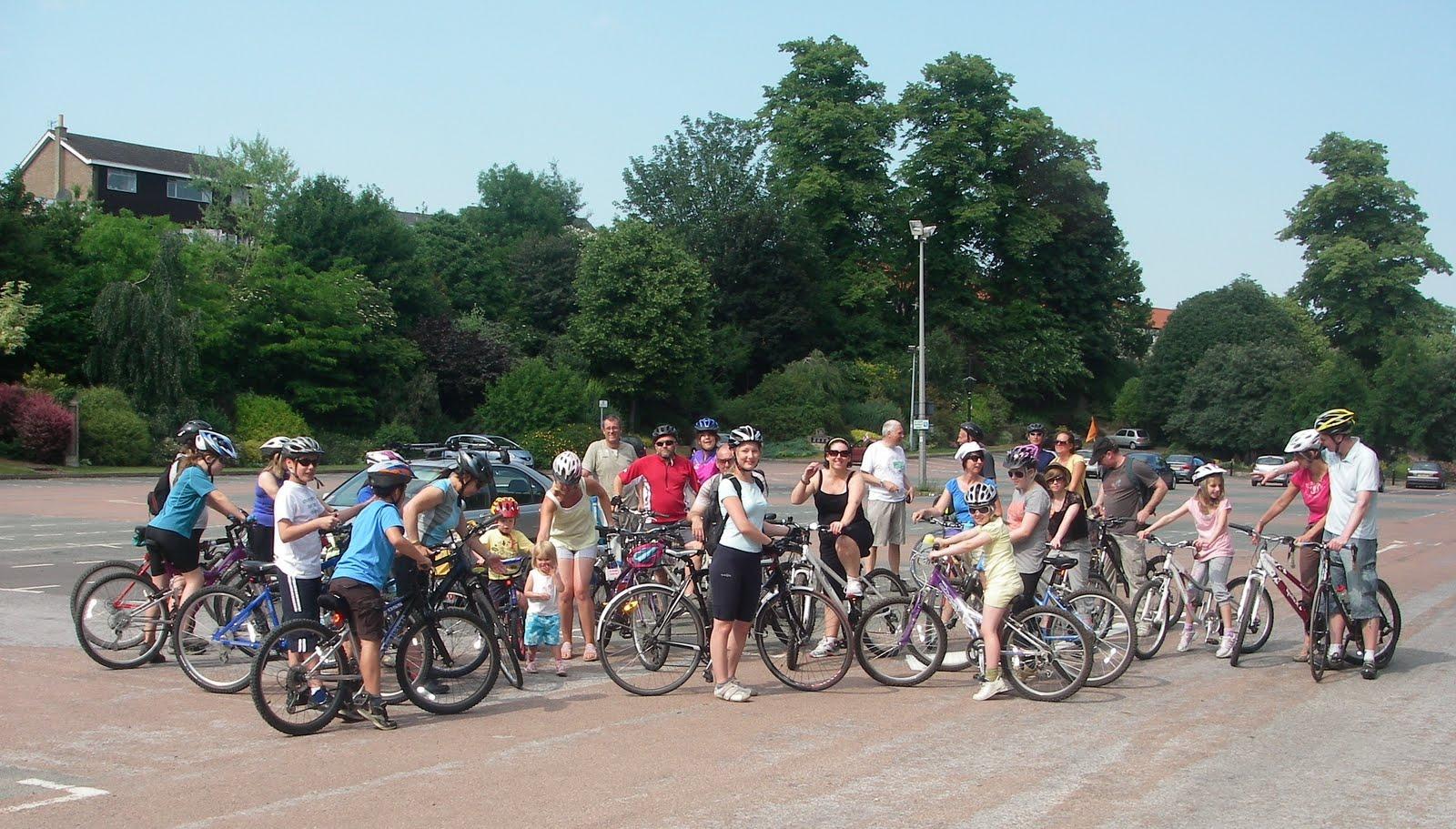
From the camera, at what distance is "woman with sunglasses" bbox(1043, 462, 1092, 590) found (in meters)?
9.55

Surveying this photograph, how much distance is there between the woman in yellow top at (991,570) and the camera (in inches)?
321

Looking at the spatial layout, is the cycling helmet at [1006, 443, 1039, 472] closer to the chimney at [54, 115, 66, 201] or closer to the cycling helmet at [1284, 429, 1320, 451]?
the cycling helmet at [1284, 429, 1320, 451]

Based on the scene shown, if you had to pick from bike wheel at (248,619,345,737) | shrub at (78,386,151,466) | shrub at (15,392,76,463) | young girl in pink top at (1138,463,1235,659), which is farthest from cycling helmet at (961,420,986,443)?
shrub at (78,386,151,466)

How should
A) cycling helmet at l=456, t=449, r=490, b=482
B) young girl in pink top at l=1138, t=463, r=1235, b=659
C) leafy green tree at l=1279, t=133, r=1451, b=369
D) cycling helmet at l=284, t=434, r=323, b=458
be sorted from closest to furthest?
cycling helmet at l=284, t=434, r=323, b=458 < cycling helmet at l=456, t=449, r=490, b=482 < young girl in pink top at l=1138, t=463, r=1235, b=659 < leafy green tree at l=1279, t=133, r=1451, b=369

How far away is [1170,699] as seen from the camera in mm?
8258

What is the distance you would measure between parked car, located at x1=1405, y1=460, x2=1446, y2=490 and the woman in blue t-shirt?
5397 centimetres

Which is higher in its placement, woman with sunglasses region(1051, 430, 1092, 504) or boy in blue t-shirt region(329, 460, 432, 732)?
woman with sunglasses region(1051, 430, 1092, 504)

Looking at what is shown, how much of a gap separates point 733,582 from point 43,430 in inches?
1522

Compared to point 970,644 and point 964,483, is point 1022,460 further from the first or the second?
point 970,644

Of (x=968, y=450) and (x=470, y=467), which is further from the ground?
(x=968, y=450)

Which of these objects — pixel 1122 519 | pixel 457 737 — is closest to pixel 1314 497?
pixel 1122 519

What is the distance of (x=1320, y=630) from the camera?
895 cm

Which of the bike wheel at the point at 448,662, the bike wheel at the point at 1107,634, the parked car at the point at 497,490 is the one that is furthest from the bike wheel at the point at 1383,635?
the parked car at the point at 497,490

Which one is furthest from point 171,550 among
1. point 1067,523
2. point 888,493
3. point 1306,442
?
point 1306,442
